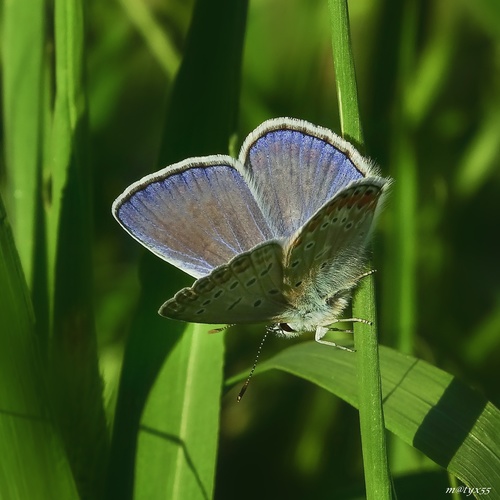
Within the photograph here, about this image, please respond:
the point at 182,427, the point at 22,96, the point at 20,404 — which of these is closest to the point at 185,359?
the point at 182,427

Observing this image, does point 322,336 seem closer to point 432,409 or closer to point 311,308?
point 311,308

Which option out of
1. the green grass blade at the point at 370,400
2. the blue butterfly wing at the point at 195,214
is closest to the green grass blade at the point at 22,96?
the blue butterfly wing at the point at 195,214

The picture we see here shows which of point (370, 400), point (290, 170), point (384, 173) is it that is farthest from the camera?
point (384, 173)

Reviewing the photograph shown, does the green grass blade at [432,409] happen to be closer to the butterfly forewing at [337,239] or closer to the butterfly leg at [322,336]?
the butterfly leg at [322,336]

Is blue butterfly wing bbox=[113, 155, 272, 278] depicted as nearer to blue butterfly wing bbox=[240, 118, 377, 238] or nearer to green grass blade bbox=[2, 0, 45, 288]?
blue butterfly wing bbox=[240, 118, 377, 238]

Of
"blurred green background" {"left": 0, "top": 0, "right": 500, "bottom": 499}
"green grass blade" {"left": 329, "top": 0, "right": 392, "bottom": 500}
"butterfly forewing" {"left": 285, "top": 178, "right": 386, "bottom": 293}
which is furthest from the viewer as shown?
"blurred green background" {"left": 0, "top": 0, "right": 500, "bottom": 499}

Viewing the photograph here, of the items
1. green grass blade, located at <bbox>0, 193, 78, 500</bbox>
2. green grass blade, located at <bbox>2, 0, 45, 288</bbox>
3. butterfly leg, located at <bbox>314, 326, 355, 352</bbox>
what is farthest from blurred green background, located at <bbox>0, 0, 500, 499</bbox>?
green grass blade, located at <bbox>0, 193, 78, 500</bbox>
